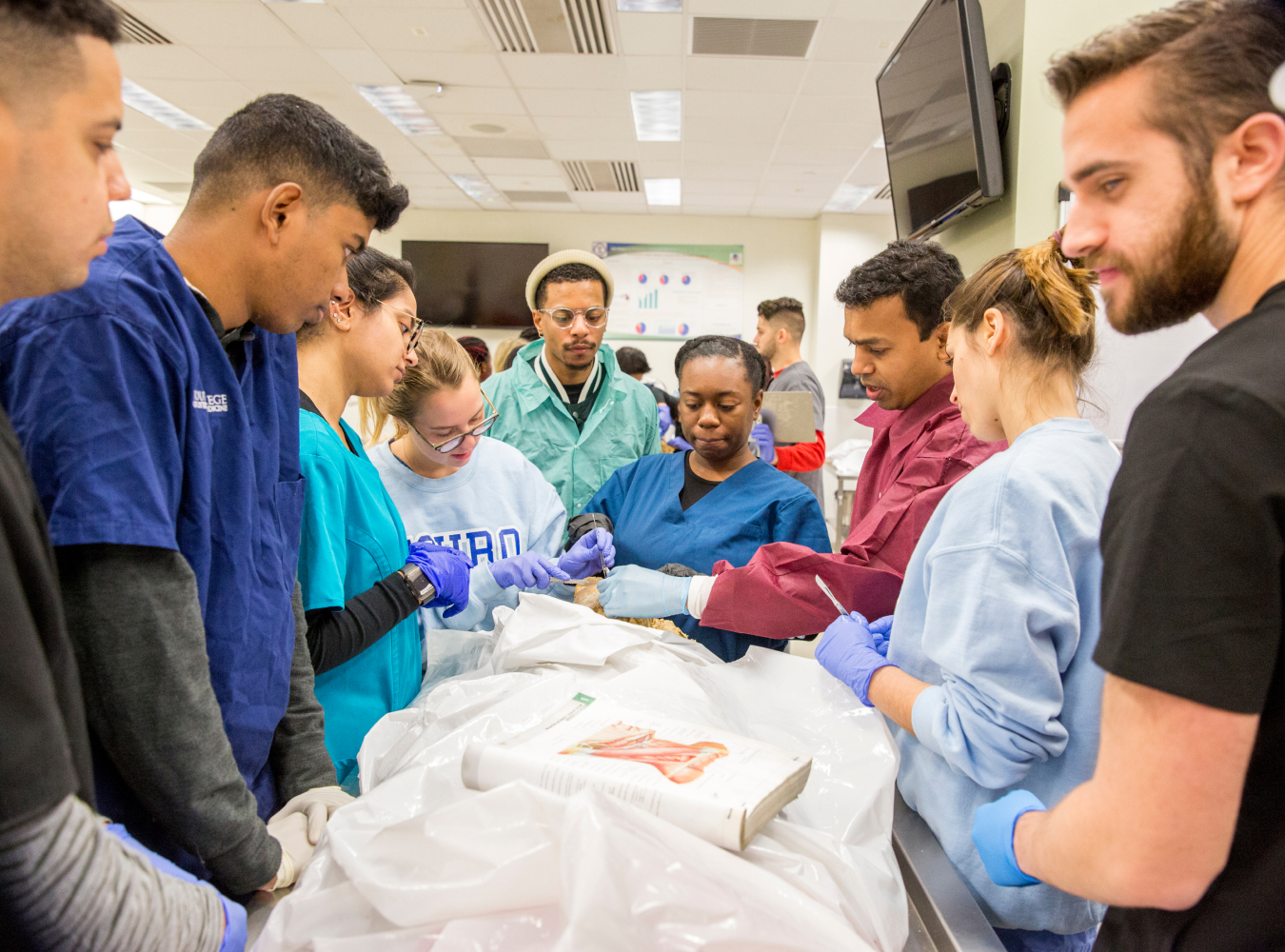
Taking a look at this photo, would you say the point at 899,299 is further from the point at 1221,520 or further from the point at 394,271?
the point at 1221,520

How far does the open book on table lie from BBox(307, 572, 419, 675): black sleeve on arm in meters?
0.44

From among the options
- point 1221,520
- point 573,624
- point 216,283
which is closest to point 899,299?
point 573,624

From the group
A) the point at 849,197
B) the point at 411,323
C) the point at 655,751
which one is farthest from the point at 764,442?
the point at 849,197

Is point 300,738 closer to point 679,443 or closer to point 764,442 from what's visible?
point 764,442

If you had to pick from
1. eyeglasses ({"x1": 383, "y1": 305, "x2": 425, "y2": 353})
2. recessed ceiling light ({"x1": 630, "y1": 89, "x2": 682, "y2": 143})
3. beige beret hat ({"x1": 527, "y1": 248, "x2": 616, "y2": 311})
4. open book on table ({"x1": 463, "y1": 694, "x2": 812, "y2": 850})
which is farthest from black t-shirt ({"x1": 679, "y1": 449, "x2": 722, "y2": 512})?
recessed ceiling light ({"x1": 630, "y1": 89, "x2": 682, "y2": 143})

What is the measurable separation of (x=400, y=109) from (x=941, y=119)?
13.4 ft

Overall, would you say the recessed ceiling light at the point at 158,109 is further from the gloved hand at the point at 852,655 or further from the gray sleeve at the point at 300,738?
the gloved hand at the point at 852,655

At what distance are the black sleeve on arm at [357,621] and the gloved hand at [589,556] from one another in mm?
453

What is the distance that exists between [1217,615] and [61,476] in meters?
0.89

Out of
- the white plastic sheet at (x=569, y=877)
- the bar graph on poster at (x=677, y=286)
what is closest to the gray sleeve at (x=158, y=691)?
the white plastic sheet at (x=569, y=877)

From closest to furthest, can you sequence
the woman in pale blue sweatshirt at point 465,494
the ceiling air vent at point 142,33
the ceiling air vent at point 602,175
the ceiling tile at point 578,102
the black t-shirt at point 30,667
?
the black t-shirt at point 30,667 < the woman in pale blue sweatshirt at point 465,494 < the ceiling air vent at point 142,33 < the ceiling tile at point 578,102 < the ceiling air vent at point 602,175

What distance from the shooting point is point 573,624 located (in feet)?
4.16

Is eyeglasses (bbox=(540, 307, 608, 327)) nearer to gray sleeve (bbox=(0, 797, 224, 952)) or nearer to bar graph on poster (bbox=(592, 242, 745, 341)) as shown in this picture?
gray sleeve (bbox=(0, 797, 224, 952))

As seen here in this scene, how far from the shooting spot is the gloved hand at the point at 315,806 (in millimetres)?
906
